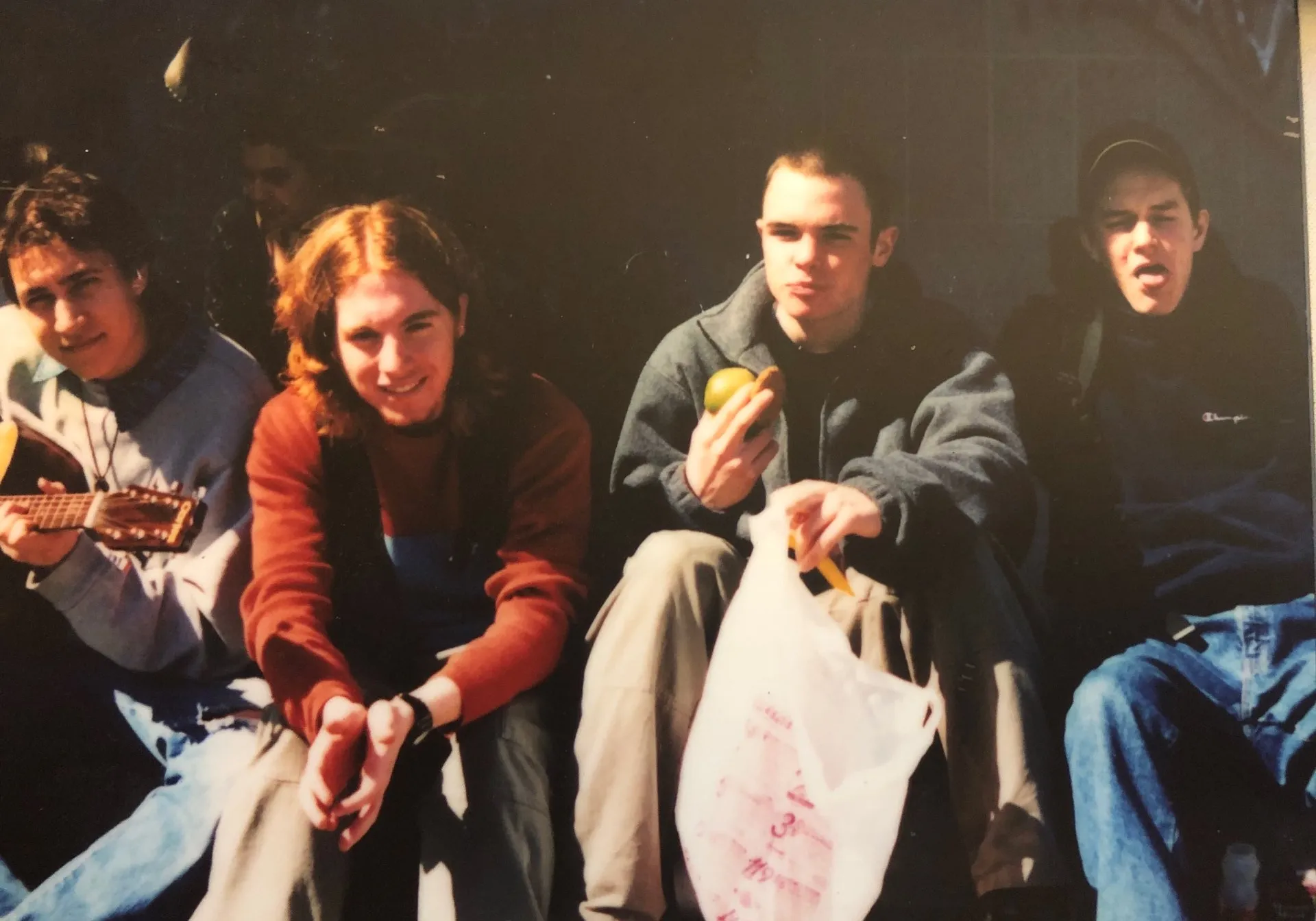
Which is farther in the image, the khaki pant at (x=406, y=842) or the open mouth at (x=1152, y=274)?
the open mouth at (x=1152, y=274)

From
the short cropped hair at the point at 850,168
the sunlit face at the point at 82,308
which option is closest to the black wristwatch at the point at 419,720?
the sunlit face at the point at 82,308

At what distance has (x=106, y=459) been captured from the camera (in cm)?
158

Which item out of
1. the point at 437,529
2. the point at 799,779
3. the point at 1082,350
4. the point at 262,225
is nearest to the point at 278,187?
the point at 262,225

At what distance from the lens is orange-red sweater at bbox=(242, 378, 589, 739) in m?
1.44

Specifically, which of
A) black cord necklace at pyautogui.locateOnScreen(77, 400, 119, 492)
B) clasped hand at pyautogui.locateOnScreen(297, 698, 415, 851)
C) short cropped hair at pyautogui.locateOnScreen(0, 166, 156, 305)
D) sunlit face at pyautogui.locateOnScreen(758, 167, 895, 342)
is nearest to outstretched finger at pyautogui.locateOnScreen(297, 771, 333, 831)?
clasped hand at pyautogui.locateOnScreen(297, 698, 415, 851)

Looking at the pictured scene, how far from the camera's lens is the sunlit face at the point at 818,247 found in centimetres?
159

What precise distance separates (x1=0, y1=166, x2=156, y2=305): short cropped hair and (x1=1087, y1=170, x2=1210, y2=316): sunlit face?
4.91 ft

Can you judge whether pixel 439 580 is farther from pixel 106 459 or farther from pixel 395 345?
pixel 106 459

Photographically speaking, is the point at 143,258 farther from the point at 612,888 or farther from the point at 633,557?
the point at 612,888

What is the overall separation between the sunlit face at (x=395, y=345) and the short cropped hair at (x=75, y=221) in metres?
0.34

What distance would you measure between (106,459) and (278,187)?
489mm

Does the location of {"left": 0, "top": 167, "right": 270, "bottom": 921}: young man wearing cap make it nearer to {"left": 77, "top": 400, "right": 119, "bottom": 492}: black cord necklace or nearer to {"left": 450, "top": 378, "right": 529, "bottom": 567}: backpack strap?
{"left": 77, "top": 400, "right": 119, "bottom": 492}: black cord necklace

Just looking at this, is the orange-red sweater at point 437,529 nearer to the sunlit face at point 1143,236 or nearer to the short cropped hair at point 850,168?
the short cropped hair at point 850,168

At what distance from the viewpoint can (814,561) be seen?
148cm
